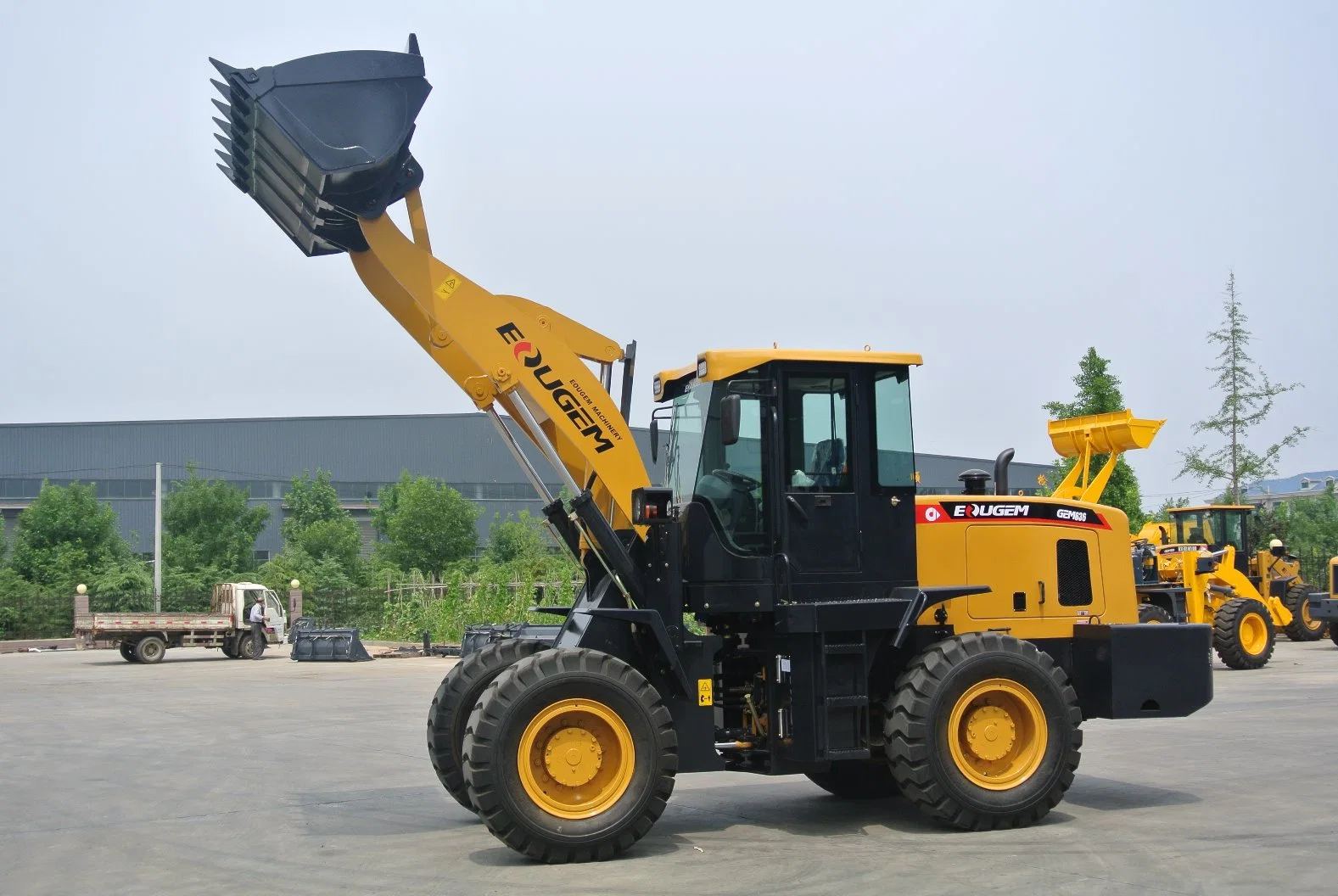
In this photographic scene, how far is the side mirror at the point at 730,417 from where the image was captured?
30.8 ft

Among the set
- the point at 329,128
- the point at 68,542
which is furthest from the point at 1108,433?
the point at 68,542

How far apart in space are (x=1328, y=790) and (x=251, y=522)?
59936mm

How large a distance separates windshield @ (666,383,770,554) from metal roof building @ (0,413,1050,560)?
62239mm

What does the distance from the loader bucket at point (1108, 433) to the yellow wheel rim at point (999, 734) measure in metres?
7.93

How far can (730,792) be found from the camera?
11.7 meters

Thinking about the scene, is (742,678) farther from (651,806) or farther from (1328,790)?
(1328,790)

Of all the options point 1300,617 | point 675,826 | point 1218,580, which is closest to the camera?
point 675,826

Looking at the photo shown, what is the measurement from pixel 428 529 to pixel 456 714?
53.4m

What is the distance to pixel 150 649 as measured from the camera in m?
37.8

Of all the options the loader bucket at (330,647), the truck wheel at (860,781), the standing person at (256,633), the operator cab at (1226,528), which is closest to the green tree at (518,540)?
the standing person at (256,633)

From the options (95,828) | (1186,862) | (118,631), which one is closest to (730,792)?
(1186,862)

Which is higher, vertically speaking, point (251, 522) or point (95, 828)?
point (251, 522)

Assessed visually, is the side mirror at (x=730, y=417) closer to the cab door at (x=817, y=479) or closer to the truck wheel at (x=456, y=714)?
the cab door at (x=817, y=479)

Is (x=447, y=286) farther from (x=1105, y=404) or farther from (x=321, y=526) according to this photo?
(x=321, y=526)
